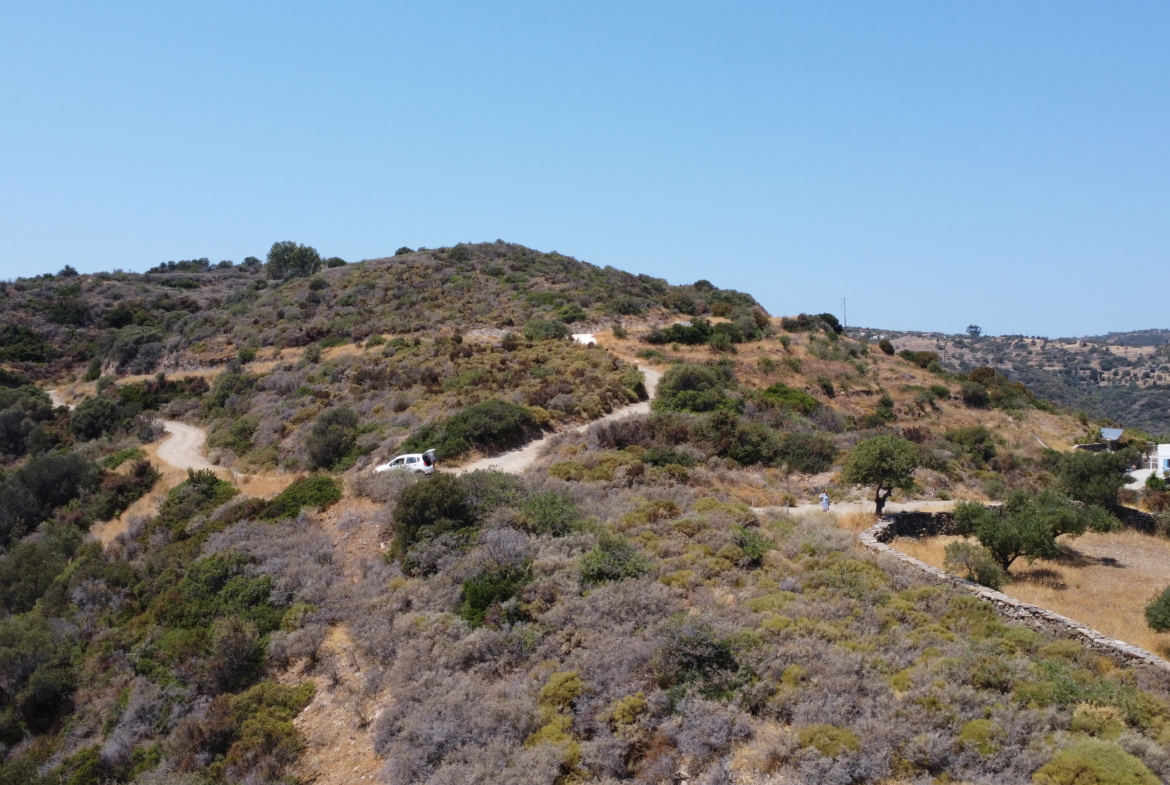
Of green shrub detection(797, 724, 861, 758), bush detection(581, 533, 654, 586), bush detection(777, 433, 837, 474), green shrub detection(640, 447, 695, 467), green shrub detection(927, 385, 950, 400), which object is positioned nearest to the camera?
green shrub detection(797, 724, 861, 758)

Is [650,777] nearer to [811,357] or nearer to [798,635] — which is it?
[798,635]

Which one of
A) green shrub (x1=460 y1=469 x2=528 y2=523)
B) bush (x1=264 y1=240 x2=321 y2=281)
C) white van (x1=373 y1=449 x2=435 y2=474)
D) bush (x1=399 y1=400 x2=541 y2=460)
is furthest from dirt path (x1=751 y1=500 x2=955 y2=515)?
bush (x1=264 y1=240 x2=321 y2=281)

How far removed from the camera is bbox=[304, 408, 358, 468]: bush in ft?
88.7

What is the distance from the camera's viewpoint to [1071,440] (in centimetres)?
3869

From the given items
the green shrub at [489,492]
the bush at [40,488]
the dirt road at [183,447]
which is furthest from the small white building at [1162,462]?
the bush at [40,488]

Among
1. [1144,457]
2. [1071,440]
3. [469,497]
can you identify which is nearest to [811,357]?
[1071,440]

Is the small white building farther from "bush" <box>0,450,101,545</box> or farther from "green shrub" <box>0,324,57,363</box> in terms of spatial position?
"green shrub" <box>0,324,57,363</box>

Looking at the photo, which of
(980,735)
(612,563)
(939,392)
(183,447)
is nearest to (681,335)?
(939,392)

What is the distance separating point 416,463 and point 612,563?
1058 cm

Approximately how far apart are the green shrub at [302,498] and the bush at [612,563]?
9.36 meters

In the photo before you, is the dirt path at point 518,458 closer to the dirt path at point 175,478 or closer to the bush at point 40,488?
the dirt path at point 175,478

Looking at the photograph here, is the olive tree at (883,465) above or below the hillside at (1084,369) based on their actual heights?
below

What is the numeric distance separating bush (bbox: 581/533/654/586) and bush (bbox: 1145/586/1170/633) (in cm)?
887

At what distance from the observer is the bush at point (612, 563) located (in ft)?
44.6
